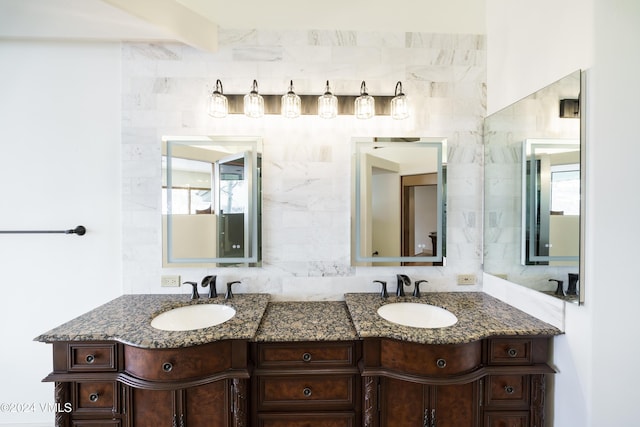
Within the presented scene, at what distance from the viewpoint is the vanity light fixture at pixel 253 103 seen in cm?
173

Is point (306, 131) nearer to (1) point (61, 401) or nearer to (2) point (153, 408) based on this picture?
(2) point (153, 408)

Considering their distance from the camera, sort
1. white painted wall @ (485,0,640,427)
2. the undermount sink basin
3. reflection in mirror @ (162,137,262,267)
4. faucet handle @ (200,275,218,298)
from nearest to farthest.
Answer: white painted wall @ (485,0,640,427)
the undermount sink basin
faucet handle @ (200,275,218,298)
reflection in mirror @ (162,137,262,267)

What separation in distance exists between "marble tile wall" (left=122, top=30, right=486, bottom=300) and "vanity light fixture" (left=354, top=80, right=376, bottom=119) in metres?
0.10

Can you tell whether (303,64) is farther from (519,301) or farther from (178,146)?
(519,301)

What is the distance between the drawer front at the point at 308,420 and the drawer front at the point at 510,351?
0.77 metres

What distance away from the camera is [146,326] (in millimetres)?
1364

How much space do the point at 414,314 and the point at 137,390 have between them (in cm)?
154

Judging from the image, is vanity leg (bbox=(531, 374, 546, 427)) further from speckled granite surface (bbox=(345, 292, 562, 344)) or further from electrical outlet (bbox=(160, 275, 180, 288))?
electrical outlet (bbox=(160, 275, 180, 288))

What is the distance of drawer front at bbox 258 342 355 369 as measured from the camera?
1335 millimetres

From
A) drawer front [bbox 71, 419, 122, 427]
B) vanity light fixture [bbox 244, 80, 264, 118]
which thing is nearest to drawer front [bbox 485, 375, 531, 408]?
drawer front [bbox 71, 419, 122, 427]

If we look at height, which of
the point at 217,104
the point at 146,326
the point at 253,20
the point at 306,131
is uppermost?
the point at 253,20

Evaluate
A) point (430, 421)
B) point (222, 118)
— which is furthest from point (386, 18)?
point (430, 421)

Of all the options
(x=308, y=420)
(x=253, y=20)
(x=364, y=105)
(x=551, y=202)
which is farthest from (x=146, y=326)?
(x=551, y=202)

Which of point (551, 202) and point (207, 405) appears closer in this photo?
point (207, 405)
